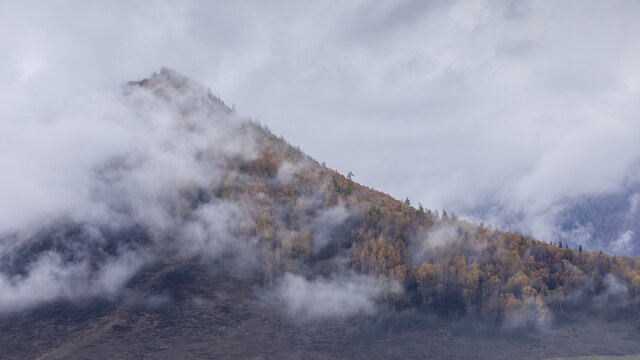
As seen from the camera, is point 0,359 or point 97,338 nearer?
point 0,359

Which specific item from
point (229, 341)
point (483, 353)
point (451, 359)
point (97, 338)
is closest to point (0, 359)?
point (97, 338)

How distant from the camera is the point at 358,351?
190875mm

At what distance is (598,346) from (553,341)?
13.9m

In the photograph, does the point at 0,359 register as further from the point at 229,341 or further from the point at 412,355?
the point at 412,355

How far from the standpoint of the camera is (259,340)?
199m

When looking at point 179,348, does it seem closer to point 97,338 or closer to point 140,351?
point 140,351

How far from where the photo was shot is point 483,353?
18800 centimetres

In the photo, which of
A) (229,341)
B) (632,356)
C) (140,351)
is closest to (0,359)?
(140,351)

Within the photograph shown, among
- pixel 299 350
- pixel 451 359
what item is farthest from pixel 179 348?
pixel 451 359

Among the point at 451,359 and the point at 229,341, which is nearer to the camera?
the point at 451,359

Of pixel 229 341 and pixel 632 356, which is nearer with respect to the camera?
pixel 632 356

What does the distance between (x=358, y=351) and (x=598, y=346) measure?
78.3 metres

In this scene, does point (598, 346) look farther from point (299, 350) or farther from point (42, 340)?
point (42, 340)

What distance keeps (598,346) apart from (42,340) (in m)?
185
